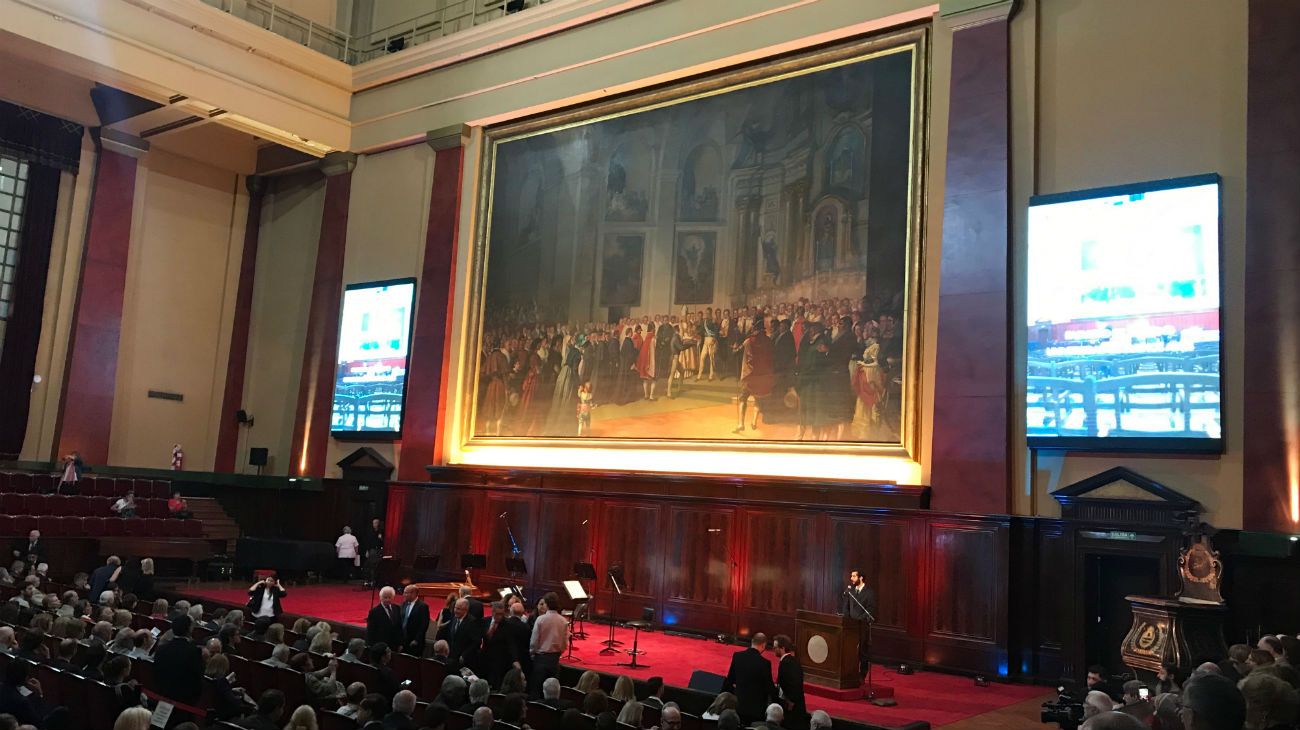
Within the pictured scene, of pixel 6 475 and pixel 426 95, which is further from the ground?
pixel 426 95

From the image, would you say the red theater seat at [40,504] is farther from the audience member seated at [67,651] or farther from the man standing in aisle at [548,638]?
the man standing in aisle at [548,638]

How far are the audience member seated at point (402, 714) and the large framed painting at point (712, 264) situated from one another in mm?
9391

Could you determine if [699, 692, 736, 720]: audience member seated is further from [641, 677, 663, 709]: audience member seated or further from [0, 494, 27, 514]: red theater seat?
[0, 494, 27, 514]: red theater seat

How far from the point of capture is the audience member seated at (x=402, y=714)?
624cm

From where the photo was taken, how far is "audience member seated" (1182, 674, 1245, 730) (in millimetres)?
2527

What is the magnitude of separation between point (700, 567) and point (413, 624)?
581 cm

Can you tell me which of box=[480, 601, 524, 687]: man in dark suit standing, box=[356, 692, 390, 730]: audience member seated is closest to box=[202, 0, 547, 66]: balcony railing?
box=[480, 601, 524, 687]: man in dark suit standing

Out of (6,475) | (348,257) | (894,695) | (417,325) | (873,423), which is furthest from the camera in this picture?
(348,257)

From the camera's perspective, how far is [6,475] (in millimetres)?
18656

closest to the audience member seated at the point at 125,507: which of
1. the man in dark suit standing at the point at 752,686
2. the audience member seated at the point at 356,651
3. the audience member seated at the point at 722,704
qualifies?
the audience member seated at the point at 356,651

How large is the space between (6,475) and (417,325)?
8263mm

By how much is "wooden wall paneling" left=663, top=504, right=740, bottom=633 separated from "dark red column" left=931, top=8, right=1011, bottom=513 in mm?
3491

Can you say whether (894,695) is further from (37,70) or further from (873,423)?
(37,70)

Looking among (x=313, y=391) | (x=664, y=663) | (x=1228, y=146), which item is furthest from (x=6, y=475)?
(x=1228, y=146)
